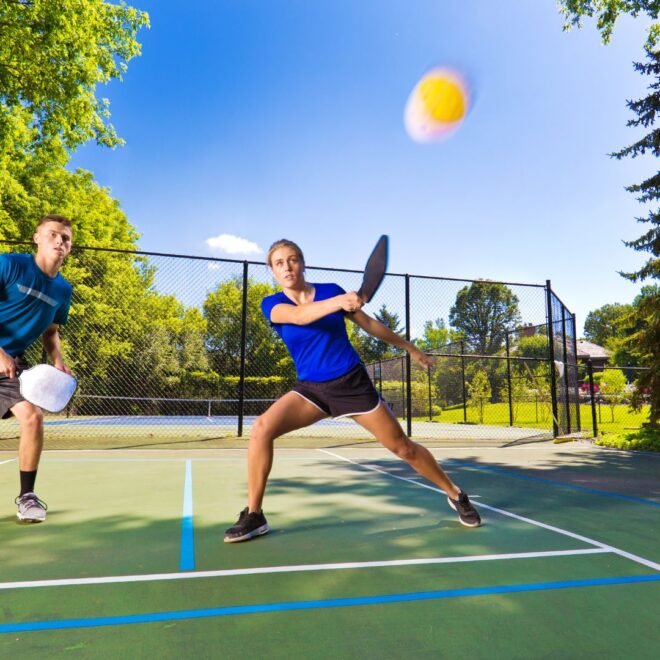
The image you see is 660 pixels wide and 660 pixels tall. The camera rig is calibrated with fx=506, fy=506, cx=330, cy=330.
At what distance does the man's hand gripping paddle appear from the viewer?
3.45m

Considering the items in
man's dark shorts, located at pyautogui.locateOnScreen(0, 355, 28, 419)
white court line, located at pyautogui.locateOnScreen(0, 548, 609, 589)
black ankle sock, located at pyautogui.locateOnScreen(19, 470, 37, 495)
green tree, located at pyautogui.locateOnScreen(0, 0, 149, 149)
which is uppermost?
green tree, located at pyautogui.locateOnScreen(0, 0, 149, 149)

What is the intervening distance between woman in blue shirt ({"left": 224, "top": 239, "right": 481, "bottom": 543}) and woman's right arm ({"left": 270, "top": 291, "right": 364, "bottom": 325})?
0.02m

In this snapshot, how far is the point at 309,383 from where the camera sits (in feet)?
10.6

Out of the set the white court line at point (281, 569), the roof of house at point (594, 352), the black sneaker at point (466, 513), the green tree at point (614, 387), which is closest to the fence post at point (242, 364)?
the black sneaker at point (466, 513)

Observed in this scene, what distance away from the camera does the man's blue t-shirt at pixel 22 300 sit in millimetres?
3520

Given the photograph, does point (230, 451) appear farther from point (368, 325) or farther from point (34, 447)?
point (368, 325)

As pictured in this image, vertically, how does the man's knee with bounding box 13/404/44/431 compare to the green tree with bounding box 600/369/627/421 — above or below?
below

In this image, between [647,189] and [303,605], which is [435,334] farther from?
[303,605]

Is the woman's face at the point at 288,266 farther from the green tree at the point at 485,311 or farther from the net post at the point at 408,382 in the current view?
the green tree at the point at 485,311

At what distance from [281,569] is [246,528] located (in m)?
0.57

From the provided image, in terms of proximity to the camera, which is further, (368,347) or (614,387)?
(368,347)

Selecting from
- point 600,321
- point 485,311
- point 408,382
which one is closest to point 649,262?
point 408,382

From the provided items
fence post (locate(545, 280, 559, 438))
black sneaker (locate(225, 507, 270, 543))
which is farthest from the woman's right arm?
fence post (locate(545, 280, 559, 438))

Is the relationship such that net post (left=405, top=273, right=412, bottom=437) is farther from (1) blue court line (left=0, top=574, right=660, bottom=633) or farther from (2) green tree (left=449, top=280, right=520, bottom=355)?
(2) green tree (left=449, top=280, right=520, bottom=355)
